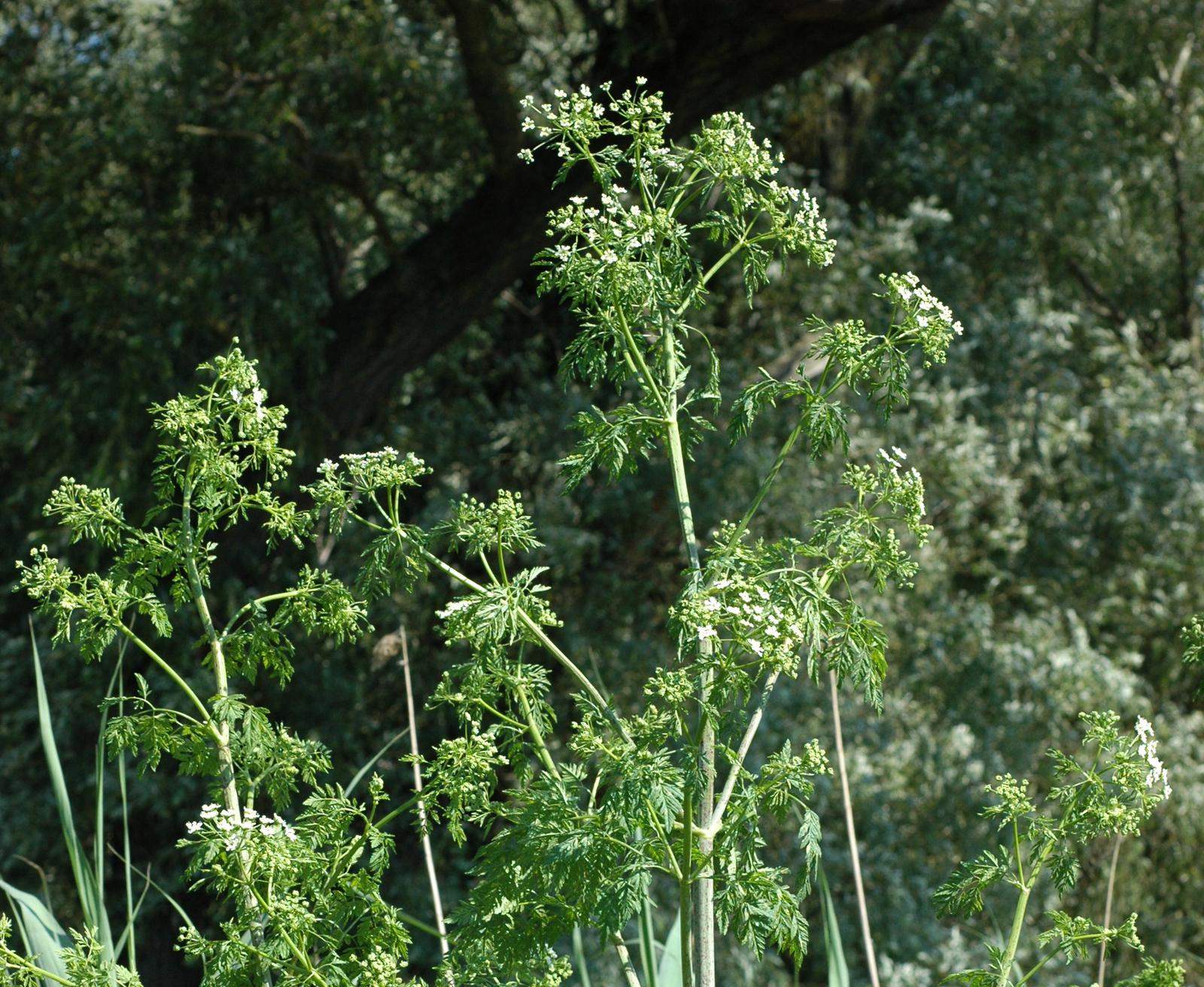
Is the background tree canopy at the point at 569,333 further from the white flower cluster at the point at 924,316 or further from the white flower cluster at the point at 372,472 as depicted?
the white flower cluster at the point at 372,472

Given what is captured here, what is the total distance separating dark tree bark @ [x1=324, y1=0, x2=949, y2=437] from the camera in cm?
491

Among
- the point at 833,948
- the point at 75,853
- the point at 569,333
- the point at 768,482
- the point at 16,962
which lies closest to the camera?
the point at 16,962

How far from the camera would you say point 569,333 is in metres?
6.96

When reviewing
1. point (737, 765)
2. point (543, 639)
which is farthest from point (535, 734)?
point (737, 765)

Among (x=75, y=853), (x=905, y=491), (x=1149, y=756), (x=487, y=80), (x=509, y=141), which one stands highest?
(x=487, y=80)

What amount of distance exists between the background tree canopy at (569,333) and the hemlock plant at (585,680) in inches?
142

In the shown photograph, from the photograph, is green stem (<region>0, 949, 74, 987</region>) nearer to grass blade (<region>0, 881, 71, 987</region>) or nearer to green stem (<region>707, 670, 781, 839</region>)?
grass blade (<region>0, 881, 71, 987</region>)

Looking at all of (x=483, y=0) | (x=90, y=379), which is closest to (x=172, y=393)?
(x=90, y=379)

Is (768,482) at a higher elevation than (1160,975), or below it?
higher

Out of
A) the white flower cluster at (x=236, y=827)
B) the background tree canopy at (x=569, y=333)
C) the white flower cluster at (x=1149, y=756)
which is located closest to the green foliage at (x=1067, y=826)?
the white flower cluster at (x=1149, y=756)

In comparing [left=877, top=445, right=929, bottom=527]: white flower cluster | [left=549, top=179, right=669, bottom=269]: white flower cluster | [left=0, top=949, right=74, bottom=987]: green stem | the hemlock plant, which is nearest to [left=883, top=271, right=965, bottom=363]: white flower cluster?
the hemlock plant

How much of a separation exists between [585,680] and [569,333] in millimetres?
5570

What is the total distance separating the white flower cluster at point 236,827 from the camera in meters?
1.39

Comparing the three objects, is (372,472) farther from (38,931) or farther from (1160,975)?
(1160,975)
